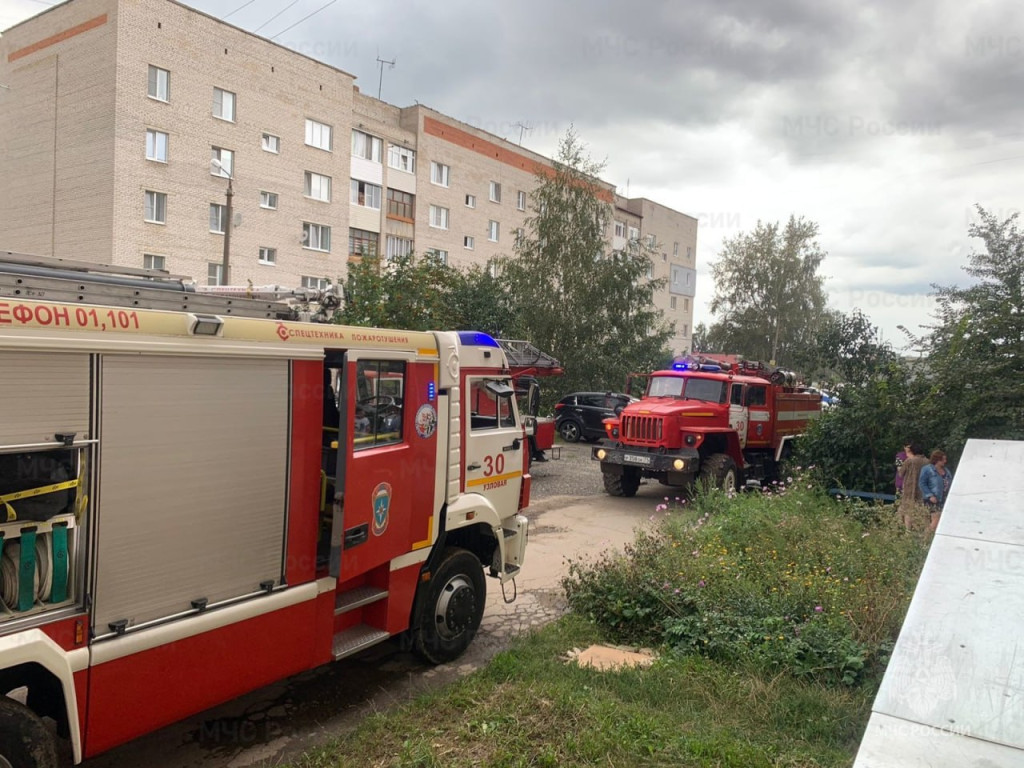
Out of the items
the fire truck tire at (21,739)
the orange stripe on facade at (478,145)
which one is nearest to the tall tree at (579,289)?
the orange stripe on facade at (478,145)

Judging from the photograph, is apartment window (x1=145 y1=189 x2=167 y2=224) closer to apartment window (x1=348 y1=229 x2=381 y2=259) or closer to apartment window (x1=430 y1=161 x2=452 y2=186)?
apartment window (x1=348 y1=229 x2=381 y2=259)

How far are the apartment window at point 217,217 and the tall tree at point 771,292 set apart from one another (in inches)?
1103

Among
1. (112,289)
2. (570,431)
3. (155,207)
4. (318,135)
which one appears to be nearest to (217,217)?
(155,207)

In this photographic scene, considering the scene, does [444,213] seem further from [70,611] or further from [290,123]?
[70,611]

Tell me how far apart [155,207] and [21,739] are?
2455cm

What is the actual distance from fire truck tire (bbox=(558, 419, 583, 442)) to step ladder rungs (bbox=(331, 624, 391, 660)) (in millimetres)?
17305

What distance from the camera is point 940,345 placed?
1061 centimetres

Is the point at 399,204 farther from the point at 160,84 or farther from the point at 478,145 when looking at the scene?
the point at 160,84

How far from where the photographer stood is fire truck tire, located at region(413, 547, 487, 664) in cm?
555

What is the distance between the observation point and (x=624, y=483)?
13.5 meters

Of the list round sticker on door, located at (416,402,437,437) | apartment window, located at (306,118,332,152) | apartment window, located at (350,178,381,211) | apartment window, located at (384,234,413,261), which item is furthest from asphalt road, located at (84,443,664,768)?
apartment window, located at (384,234,413,261)

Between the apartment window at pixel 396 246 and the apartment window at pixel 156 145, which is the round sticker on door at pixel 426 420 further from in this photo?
the apartment window at pixel 396 246

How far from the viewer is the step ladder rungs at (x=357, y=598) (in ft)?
16.0

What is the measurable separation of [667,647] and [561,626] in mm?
1085
